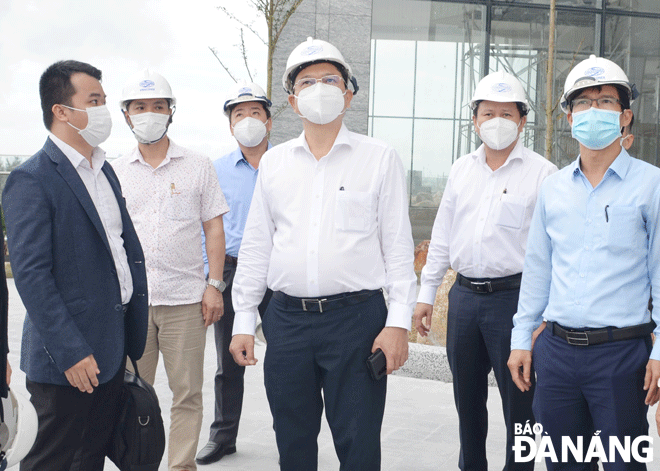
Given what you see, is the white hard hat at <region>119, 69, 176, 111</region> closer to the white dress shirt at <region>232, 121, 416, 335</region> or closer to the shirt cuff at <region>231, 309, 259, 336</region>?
the white dress shirt at <region>232, 121, 416, 335</region>

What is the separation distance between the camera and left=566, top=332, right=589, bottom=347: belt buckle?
305 cm

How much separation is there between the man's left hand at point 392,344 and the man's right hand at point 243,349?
0.58 meters

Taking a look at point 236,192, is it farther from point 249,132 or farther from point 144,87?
point 144,87

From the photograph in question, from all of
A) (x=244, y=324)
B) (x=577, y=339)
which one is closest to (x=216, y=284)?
(x=244, y=324)

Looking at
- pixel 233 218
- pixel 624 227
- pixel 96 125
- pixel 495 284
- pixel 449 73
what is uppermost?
pixel 449 73

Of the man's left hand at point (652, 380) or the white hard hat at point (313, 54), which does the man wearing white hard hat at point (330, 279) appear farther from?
the man's left hand at point (652, 380)

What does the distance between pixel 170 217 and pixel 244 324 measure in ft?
3.56

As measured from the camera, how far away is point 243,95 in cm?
532

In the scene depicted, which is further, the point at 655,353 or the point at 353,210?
the point at 353,210

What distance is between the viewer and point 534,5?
13164mm

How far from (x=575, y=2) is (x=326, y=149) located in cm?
1155

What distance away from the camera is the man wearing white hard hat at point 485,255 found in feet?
13.4

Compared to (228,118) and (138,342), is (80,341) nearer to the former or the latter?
(138,342)

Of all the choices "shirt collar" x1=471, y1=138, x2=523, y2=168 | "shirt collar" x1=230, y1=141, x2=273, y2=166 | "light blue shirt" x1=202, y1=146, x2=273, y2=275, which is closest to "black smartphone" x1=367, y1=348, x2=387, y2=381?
"shirt collar" x1=471, y1=138, x2=523, y2=168
